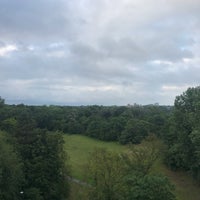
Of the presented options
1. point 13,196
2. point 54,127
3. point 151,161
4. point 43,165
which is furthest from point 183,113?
point 54,127

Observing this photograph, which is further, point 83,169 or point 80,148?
point 80,148

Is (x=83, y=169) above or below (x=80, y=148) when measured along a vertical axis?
below

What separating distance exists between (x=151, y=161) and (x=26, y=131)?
14.9 meters

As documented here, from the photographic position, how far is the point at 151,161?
1913 inches

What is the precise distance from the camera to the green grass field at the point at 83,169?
51812mm

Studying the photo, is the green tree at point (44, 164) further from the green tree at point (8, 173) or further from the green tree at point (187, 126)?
the green tree at point (187, 126)

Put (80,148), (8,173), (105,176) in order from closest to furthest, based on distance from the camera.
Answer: (105,176)
(8,173)
(80,148)

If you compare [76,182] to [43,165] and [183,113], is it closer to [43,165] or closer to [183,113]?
[43,165]

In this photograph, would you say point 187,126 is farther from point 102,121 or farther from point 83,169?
point 102,121

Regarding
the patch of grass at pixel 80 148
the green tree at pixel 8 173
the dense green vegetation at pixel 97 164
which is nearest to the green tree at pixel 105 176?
the dense green vegetation at pixel 97 164

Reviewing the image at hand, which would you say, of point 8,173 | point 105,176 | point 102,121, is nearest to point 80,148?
point 102,121

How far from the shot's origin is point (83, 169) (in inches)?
2126

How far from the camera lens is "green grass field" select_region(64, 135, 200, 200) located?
170ft

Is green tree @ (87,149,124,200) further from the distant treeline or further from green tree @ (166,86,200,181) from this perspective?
the distant treeline
